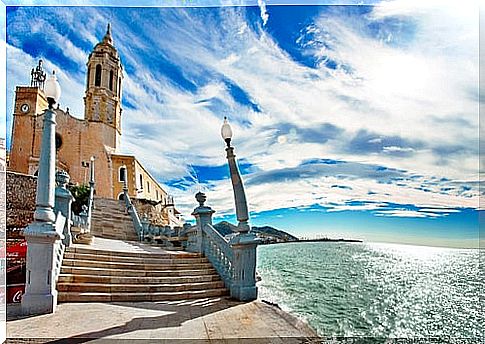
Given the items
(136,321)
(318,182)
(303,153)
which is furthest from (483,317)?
(136,321)

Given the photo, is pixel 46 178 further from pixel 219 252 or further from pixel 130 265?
pixel 219 252

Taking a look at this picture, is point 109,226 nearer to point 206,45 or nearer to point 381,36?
point 206,45

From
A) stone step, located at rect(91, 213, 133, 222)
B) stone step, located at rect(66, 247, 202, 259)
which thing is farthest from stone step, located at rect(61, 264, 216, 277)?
stone step, located at rect(91, 213, 133, 222)

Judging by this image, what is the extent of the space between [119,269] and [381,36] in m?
3.57

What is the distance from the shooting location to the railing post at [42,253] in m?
2.46

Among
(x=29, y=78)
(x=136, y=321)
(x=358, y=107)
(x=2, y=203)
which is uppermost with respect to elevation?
(x=29, y=78)

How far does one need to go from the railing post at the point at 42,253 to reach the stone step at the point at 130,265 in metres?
0.80

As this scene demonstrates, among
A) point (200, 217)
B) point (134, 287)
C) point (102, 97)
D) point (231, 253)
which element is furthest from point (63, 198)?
point (102, 97)

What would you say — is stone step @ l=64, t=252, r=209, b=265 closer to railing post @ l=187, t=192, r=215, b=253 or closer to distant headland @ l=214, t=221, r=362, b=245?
railing post @ l=187, t=192, r=215, b=253

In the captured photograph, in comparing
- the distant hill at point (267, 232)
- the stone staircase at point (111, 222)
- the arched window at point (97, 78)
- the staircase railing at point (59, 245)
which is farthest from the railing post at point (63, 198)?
the arched window at point (97, 78)

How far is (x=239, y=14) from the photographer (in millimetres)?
3684

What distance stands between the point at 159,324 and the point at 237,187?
4.53 ft

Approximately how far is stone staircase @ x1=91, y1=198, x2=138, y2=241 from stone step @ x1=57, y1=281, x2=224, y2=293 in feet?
16.0

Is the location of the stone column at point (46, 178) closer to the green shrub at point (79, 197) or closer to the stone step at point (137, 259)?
the stone step at point (137, 259)
